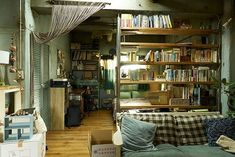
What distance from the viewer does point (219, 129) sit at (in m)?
3.31

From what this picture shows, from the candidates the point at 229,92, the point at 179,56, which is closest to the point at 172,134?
the point at 229,92

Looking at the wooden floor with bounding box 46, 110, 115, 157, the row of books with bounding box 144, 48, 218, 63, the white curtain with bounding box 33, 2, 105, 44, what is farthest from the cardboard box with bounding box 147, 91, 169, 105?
the white curtain with bounding box 33, 2, 105, 44

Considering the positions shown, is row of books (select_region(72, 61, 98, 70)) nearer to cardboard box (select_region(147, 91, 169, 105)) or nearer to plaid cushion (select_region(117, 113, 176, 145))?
cardboard box (select_region(147, 91, 169, 105))

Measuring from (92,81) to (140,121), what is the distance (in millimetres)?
6065

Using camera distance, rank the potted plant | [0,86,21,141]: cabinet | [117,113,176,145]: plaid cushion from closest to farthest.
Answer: [0,86,21,141]: cabinet → [117,113,176,145]: plaid cushion → the potted plant

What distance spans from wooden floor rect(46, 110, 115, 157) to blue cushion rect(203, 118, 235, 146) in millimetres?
2019

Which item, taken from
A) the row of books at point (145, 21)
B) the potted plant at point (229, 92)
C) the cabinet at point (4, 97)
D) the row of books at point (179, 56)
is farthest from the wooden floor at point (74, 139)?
the potted plant at point (229, 92)

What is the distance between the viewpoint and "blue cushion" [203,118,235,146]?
328cm

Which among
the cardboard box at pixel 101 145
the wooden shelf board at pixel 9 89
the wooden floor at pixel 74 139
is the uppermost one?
the wooden shelf board at pixel 9 89

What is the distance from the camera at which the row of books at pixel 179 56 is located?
4500 mm

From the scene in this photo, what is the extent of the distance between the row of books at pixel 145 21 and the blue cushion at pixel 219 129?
1965mm

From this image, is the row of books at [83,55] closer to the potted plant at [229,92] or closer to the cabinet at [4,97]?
the cabinet at [4,97]

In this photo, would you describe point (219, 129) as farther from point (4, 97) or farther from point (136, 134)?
point (4, 97)

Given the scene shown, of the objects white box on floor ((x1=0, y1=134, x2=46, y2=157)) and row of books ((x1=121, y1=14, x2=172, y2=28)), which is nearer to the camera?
white box on floor ((x1=0, y1=134, x2=46, y2=157))
